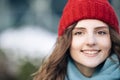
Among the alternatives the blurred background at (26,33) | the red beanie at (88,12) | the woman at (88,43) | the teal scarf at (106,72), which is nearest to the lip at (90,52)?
the woman at (88,43)

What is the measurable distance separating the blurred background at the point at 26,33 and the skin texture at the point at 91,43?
14.8 feet

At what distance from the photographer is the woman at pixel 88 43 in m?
5.32

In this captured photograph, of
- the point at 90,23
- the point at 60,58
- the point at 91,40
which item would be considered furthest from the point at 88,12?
the point at 60,58

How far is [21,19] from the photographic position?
14891 mm

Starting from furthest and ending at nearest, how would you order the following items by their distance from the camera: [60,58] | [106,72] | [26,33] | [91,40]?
[26,33]
[60,58]
[106,72]
[91,40]

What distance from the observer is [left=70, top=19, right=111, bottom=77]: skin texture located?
17.4 feet

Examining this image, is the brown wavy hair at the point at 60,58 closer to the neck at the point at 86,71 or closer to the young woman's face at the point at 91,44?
the young woman's face at the point at 91,44

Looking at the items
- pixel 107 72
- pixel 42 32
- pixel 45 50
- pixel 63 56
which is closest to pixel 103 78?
pixel 107 72

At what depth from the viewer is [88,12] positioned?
541 cm

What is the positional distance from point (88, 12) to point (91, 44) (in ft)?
0.95

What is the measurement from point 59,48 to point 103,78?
46 cm

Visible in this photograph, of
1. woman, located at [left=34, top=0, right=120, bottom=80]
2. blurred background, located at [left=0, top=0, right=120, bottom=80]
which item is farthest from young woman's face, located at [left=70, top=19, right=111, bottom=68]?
blurred background, located at [left=0, top=0, right=120, bottom=80]

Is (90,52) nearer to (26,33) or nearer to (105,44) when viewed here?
(105,44)

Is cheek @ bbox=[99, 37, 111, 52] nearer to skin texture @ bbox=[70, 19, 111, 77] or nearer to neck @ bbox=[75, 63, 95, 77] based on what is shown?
skin texture @ bbox=[70, 19, 111, 77]
